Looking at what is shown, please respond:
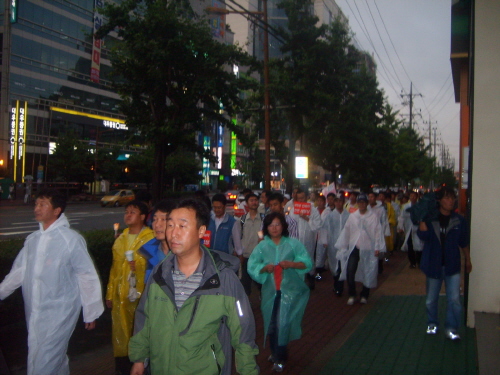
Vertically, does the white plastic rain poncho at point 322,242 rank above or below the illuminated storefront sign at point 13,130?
below

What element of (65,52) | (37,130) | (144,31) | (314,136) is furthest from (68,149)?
(144,31)

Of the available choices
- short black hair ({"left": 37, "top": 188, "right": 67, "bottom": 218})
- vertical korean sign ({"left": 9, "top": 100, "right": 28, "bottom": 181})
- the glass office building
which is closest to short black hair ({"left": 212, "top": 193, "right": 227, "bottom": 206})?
short black hair ({"left": 37, "top": 188, "right": 67, "bottom": 218})

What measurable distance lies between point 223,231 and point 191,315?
190 inches

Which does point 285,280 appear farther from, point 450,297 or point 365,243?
point 365,243

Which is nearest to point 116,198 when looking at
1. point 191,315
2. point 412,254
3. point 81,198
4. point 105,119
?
point 81,198

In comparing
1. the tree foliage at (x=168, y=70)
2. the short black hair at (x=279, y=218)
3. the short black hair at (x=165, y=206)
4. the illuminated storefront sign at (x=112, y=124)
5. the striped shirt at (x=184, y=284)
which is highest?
the illuminated storefront sign at (x=112, y=124)

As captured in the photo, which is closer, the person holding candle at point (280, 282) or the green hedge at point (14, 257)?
the person holding candle at point (280, 282)

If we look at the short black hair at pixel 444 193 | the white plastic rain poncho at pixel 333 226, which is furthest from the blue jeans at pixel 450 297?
the white plastic rain poncho at pixel 333 226

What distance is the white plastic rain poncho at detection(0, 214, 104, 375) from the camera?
4320 millimetres

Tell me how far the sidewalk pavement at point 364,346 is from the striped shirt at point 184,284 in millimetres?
2906

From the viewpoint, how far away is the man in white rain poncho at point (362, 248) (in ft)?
30.0

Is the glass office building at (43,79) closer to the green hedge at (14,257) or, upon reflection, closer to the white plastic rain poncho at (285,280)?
the green hedge at (14,257)

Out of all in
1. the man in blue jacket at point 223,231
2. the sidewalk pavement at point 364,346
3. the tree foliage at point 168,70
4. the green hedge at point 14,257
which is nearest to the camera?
the sidewalk pavement at point 364,346

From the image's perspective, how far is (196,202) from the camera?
3633 mm
